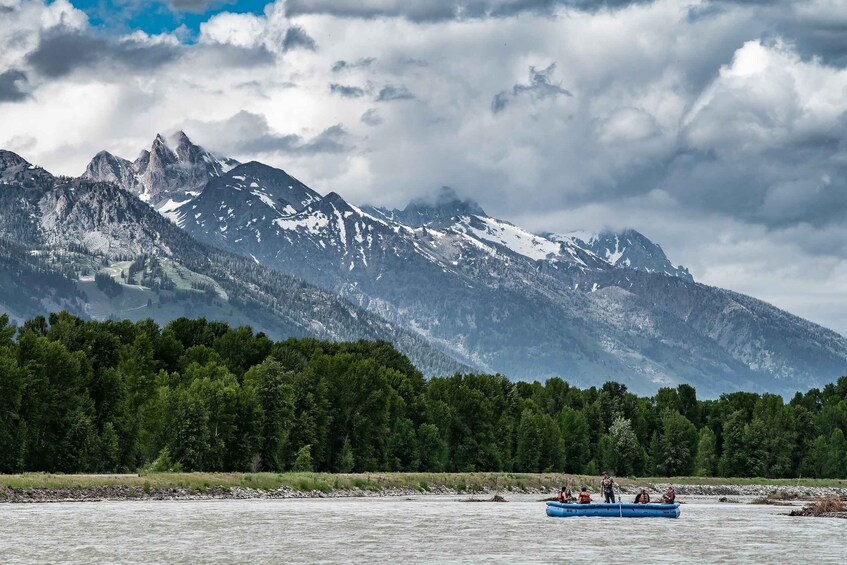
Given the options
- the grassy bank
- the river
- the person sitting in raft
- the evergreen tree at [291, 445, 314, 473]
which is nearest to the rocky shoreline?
the grassy bank

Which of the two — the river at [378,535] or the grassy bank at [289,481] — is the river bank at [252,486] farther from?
the river at [378,535]

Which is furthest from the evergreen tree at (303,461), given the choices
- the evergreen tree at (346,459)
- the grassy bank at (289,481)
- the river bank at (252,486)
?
the evergreen tree at (346,459)

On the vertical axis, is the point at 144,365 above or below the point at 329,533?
above

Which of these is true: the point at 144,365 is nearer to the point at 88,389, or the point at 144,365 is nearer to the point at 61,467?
the point at 88,389

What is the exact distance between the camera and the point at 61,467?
6073 inches

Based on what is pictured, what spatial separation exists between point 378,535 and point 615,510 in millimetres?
37628

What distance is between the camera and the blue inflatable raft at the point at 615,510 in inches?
4870

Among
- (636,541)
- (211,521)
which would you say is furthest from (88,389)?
(636,541)

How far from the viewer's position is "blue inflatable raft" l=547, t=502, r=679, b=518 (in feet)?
406

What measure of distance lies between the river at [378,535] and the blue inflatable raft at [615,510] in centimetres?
191

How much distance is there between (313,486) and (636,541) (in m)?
70.6

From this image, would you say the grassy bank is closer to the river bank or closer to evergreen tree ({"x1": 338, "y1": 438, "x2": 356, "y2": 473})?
the river bank

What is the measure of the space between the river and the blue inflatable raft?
1.91 meters

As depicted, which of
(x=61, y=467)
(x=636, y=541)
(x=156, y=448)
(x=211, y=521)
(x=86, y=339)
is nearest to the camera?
(x=636, y=541)
